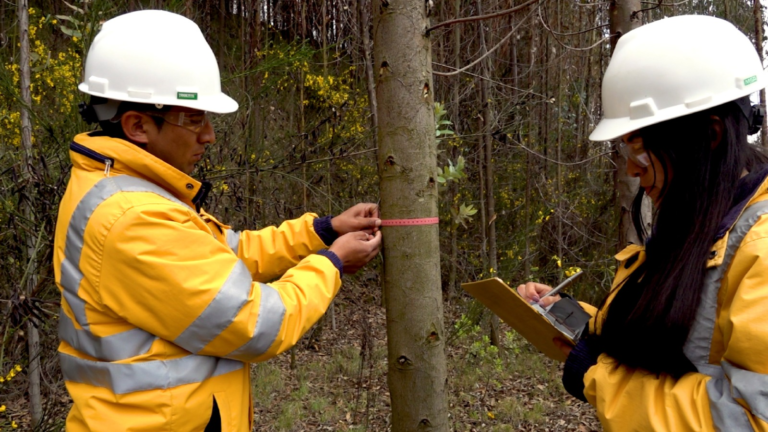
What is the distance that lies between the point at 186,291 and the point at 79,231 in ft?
1.31

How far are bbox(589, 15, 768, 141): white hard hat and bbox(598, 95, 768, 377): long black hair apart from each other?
0.13 feet

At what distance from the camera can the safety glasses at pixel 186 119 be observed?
1.88 metres

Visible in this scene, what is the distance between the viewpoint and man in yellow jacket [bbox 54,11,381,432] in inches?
62.6

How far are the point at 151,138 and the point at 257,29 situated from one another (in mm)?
5717

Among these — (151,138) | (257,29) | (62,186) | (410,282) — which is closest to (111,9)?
(62,186)

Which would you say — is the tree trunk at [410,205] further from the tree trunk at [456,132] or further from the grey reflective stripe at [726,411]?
the tree trunk at [456,132]

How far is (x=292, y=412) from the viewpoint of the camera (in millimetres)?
5449

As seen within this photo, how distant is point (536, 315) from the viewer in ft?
5.83

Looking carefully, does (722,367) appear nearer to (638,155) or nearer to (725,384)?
(725,384)

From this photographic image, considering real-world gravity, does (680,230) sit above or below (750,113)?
below

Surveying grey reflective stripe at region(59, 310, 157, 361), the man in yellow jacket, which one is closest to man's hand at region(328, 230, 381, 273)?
the man in yellow jacket

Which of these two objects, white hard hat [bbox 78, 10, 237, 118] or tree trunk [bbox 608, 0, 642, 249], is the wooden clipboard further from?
tree trunk [bbox 608, 0, 642, 249]

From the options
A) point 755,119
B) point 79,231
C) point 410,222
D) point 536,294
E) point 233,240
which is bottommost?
point 536,294

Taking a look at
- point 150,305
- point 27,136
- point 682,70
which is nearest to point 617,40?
point 682,70
